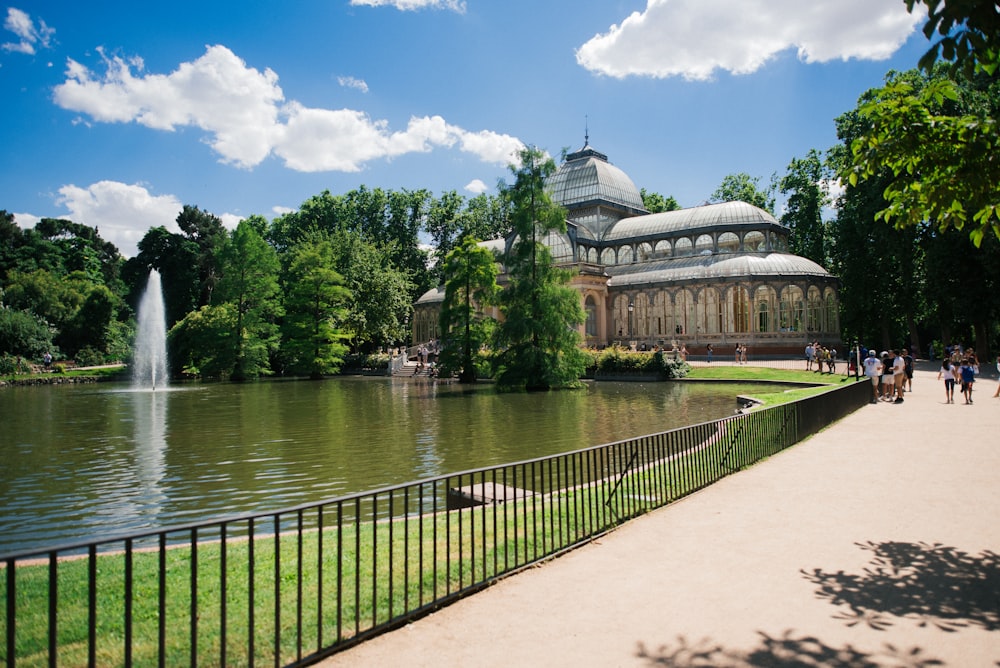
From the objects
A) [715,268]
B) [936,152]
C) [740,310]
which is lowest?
[936,152]

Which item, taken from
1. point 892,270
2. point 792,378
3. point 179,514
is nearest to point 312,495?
point 179,514

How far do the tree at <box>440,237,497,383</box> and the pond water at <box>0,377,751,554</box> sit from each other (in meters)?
9.14

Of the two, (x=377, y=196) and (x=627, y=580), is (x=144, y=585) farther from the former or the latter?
(x=377, y=196)

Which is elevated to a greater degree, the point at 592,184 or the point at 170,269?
the point at 592,184

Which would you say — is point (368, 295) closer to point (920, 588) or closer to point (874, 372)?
point (874, 372)

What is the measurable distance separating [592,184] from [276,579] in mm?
62135

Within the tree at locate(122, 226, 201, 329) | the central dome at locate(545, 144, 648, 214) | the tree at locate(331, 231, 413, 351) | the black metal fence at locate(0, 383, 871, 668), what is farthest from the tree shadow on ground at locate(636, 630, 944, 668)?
the tree at locate(122, 226, 201, 329)

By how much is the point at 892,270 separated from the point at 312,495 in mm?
42235

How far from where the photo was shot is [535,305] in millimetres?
32125

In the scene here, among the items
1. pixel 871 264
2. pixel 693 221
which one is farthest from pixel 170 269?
pixel 871 264

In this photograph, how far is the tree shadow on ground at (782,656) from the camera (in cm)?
396

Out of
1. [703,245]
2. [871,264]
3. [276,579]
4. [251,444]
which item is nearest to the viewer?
[276,579]

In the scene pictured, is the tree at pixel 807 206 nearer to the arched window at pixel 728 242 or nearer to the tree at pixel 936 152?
the arched window at pixel 728 242

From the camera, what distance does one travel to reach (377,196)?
80812 mm
